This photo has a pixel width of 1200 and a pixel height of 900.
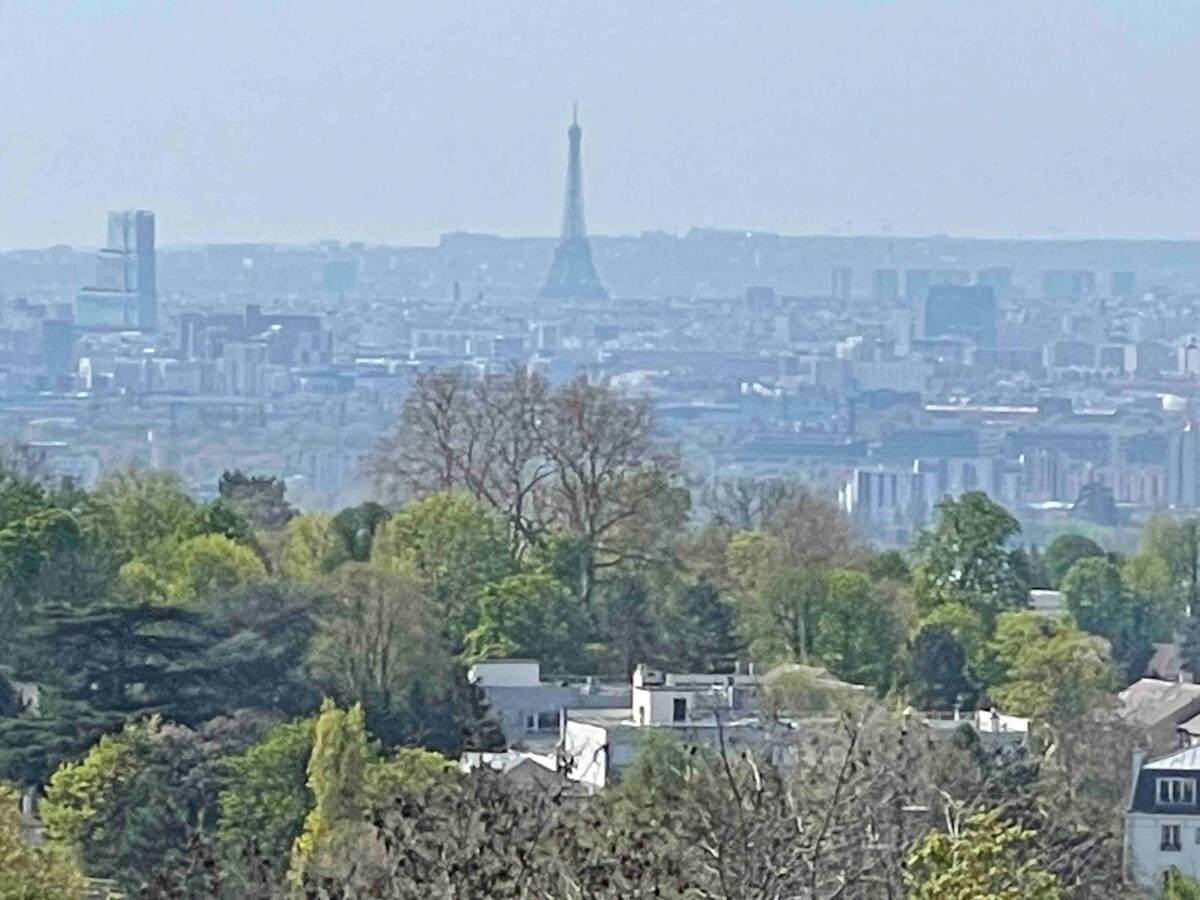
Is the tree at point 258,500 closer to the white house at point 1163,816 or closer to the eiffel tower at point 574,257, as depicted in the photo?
the white house at point 1163,816

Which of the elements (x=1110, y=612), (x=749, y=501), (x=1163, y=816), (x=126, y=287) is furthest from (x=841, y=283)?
(x=1163, y=816)

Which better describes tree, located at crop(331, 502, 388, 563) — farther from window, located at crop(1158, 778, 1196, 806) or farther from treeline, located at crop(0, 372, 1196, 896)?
window, located at crop(1158, 778, 1196, 806)

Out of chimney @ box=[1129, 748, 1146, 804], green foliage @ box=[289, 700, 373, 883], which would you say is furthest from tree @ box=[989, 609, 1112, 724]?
green foliage @ box=[289, 700, 373, 883]

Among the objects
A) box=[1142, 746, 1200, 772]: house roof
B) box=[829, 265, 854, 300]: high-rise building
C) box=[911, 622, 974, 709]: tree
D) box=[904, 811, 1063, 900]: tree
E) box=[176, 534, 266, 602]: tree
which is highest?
box=[904, 811, 1063, 900]: tree

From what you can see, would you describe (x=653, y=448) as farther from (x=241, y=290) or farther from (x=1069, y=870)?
(x=241, y=290)

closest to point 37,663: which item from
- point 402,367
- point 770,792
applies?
point 770,792
